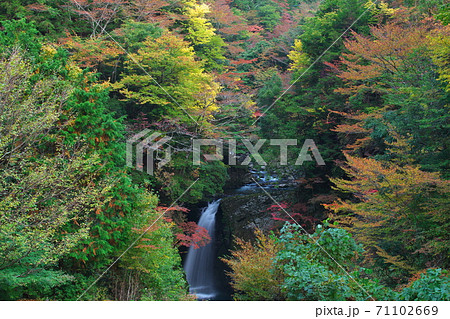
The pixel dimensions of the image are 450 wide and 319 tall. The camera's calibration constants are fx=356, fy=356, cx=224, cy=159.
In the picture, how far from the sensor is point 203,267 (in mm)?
15562

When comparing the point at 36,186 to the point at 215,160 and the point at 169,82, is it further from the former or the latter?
the point at 215,160

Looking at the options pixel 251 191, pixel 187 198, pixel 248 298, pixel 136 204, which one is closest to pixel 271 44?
pixel 251 191

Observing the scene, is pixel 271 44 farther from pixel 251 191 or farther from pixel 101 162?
pixel 101 162

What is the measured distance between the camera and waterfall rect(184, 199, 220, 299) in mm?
14867

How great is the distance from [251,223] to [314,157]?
3996mm

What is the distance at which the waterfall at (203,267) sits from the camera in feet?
48.8

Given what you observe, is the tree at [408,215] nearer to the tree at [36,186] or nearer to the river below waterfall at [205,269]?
the tree at [36,186]

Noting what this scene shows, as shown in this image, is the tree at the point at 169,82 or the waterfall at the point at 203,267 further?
the waterfall at the point at 203,267

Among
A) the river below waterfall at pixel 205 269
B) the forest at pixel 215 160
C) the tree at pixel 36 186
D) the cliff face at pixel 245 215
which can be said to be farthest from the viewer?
the cliff face at pixel 245 215

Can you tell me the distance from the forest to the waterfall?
1.01ft

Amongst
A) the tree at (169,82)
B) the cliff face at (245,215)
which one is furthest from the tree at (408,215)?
the cliff face at (245,215)

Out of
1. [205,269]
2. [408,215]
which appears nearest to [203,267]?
[205,269]

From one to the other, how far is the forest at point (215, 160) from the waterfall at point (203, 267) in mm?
306

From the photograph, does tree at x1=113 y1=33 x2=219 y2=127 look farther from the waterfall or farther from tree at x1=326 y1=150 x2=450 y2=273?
tree at x1=326 y1=150 x2=450 y2=273
